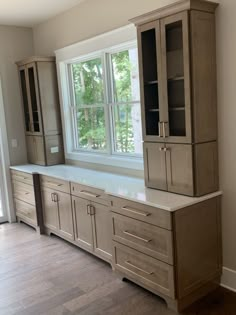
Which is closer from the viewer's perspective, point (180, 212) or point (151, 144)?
point (180, 212)

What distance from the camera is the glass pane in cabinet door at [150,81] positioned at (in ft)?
A: 9.39

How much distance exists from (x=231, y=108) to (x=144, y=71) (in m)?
0.81

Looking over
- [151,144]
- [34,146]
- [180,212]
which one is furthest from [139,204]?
[34,146]

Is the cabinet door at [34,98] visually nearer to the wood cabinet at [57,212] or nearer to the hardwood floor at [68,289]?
the wood cabinet at [57,212]

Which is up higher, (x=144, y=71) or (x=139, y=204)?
(x=144, y=71)

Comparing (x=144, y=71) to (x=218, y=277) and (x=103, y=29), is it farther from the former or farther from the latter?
(x=218, y=277)

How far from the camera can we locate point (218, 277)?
113 inches

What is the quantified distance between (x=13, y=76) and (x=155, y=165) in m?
2.91

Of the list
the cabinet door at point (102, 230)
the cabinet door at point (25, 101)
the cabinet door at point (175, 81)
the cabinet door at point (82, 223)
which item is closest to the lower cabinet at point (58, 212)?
the cabinet door at point (82, 223)

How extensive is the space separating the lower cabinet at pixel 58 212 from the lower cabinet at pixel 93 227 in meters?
0.13

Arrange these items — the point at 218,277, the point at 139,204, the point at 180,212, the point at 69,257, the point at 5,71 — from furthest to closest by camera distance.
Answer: the point at 5,71 < the point at 69,257 < the point at 218,277 < the point at 139,204 < the point at 180,212

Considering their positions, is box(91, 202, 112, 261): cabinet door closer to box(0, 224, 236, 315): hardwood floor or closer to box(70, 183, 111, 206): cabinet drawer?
box(70, 183, 111, 206): cabinet drawer

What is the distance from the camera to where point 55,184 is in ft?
13.0

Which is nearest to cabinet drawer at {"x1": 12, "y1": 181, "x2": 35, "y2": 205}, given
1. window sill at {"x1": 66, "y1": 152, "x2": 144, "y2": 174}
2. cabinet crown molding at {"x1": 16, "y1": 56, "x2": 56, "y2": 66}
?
window sill at {"x1": 66, "y1": 152, "x2": 144, "y2": 174}
